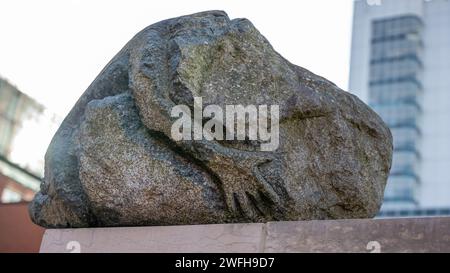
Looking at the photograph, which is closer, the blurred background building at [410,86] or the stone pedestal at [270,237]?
the stone pedestal at [270,237]

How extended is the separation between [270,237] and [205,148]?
71 centimetres

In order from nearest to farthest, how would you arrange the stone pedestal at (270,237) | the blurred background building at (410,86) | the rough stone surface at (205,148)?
the stone pedestal at (270,237) → the rough stone surface at (205,148) → the blurred background building at (410,86)

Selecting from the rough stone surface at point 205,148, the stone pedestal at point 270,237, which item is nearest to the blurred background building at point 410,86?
the rough stone surface at point 205,148

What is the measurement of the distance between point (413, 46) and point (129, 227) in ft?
194

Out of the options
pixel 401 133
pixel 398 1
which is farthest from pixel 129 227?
pixel 398 1

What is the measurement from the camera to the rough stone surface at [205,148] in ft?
14.0

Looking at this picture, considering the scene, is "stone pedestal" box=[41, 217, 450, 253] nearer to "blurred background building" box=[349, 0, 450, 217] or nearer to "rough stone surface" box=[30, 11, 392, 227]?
"rough stone surface" box=[30, 11, 392, 227]

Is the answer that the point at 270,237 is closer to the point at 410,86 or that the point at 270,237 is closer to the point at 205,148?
the point at 205,148

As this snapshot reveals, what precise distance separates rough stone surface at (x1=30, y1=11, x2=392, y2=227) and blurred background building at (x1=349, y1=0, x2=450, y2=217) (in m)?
52.4

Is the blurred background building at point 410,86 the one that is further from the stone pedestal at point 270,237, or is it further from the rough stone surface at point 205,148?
the stone pedestal at point 270,237

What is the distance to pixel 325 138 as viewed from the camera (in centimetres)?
468

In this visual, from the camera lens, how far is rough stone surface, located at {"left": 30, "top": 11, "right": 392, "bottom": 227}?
4273mm

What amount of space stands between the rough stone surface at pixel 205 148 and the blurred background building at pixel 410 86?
52.4 m

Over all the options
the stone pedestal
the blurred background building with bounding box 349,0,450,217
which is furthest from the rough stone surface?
the blurred background building with bounding box 349,0,450,217
